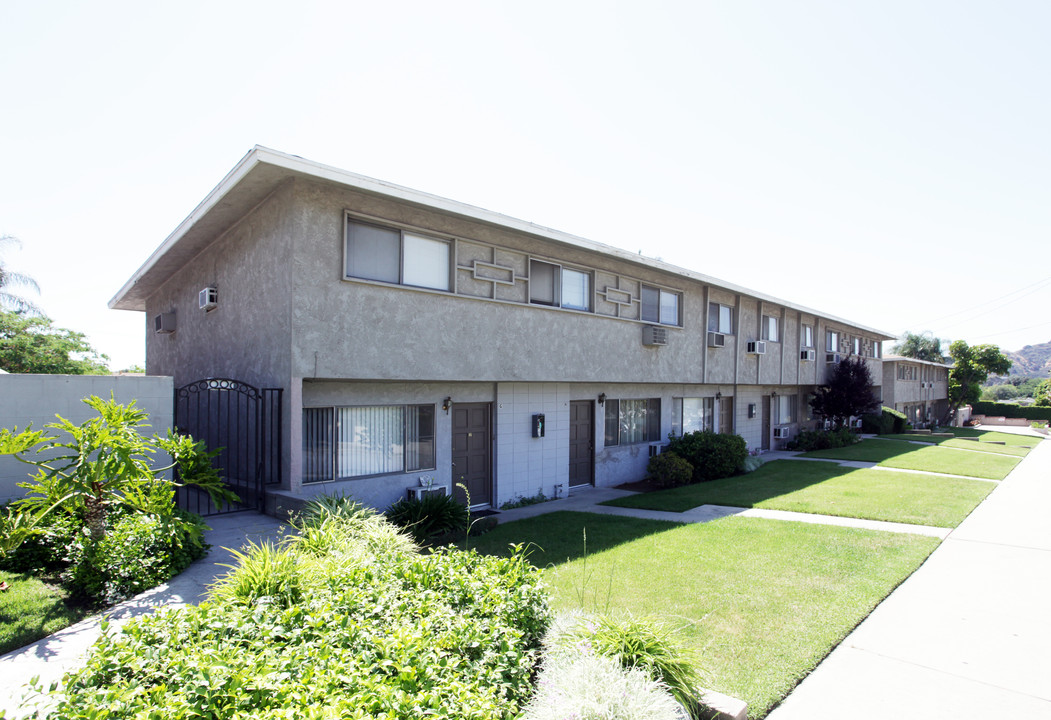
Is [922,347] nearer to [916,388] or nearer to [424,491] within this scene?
[916,388]

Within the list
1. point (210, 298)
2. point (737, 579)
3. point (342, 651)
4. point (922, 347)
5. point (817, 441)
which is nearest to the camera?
point (342, 651)

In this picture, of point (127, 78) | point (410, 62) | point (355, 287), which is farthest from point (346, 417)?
point (127, 78)

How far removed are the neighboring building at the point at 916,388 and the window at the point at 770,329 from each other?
18113mm

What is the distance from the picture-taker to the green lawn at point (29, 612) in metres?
4.43

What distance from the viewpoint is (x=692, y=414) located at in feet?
57.3

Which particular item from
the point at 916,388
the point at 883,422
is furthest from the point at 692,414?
the point at 916,388

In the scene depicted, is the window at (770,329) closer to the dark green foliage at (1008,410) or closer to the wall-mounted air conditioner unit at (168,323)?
the wall-mounted air conditioner unit at (168,323)

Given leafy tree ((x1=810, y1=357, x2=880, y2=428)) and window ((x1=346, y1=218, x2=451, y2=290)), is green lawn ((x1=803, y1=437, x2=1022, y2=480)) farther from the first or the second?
window ((x1=346, y1=218, x2=451, y2=290))

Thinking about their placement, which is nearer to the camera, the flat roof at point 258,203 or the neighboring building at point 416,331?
the flat roof at point 258,203

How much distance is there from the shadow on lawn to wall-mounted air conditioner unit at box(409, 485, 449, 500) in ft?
4.00

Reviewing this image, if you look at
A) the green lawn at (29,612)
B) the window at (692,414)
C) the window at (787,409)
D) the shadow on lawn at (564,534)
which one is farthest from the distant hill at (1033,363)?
the green lawn at (29,612)

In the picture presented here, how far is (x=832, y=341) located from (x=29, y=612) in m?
29.4

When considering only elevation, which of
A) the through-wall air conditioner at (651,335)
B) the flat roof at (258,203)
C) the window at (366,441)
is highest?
the flat roof at (258,203)

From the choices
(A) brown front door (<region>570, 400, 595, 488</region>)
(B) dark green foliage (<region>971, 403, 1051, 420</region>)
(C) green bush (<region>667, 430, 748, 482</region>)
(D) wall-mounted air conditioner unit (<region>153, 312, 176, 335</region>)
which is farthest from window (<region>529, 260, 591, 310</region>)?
(B) dark green foliage (<region>971, 403, 1051, 420</region>)
